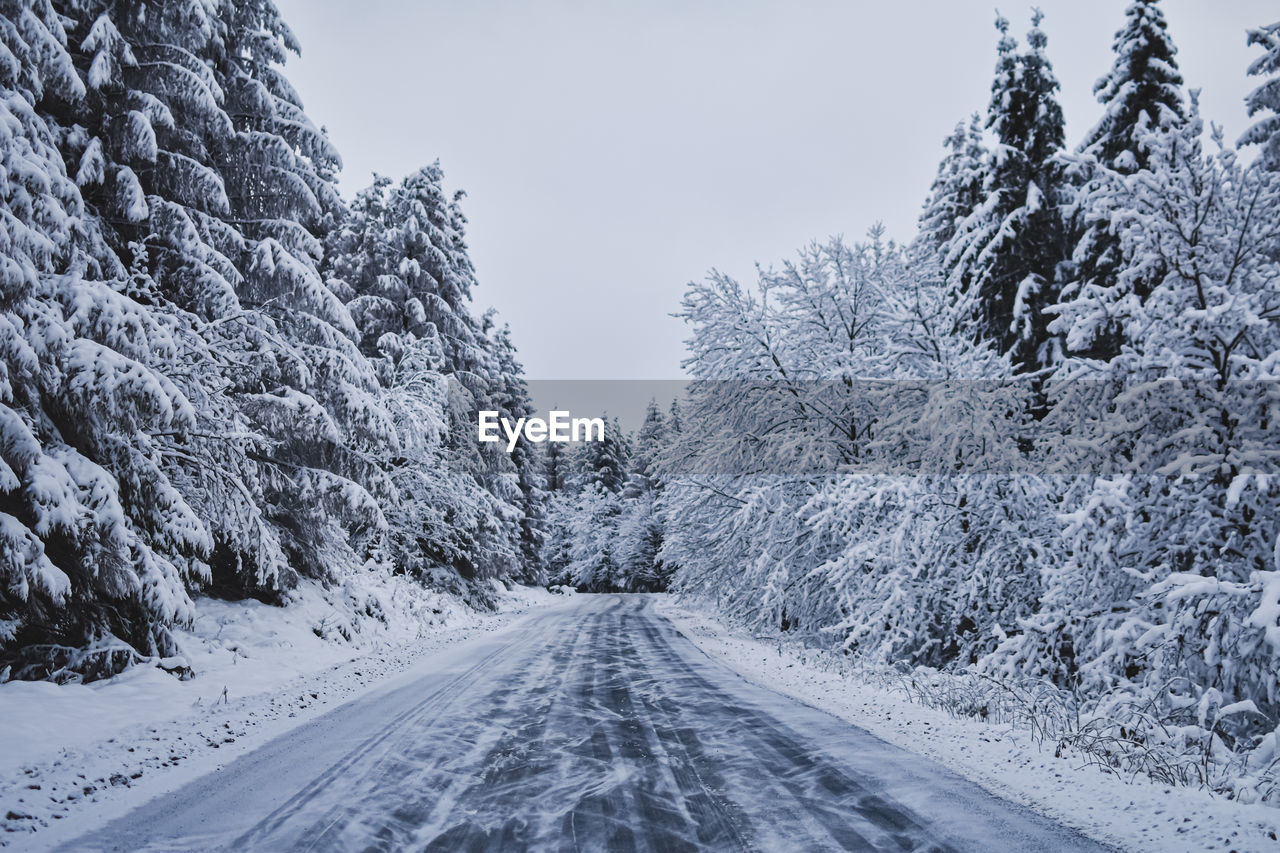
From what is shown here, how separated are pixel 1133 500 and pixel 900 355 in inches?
218

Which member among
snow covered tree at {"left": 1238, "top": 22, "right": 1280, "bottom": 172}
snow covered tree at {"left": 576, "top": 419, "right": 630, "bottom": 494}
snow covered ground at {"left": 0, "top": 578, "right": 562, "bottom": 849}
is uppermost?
snow covered tree at {"left": 1238, "top": 22, "right": 1280, "bottom": 172}

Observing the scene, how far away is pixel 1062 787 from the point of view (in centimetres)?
477

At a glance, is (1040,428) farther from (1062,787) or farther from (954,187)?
(954,187)

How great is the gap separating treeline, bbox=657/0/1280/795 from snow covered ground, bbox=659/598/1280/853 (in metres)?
1.21

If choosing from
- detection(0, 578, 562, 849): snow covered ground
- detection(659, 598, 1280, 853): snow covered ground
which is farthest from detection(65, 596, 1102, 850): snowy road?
detection(0, 578, 562, 849): snow covered ground

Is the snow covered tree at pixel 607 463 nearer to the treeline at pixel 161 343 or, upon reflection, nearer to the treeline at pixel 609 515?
the treeline at pixel 609 515

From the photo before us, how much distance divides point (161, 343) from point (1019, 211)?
16734 millimetres

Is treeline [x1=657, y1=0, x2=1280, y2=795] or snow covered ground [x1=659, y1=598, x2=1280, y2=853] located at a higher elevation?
treeline [x1=657, y1=0, x2=1280, y2=795]

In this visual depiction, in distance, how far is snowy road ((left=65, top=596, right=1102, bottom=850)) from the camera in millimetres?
4012

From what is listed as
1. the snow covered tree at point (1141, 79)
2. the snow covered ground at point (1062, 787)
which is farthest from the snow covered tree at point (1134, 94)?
the snow covered ground at point (1062, 787)

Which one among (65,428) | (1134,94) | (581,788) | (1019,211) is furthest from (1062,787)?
(1134,94)

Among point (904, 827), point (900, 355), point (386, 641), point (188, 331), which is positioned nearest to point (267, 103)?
point (188, 331)

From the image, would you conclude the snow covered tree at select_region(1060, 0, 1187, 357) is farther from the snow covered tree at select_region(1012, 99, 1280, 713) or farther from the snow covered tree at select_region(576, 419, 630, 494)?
the snow covered tree at select_region(576, 419, 630, 494)

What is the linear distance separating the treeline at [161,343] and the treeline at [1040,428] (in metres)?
8.18
